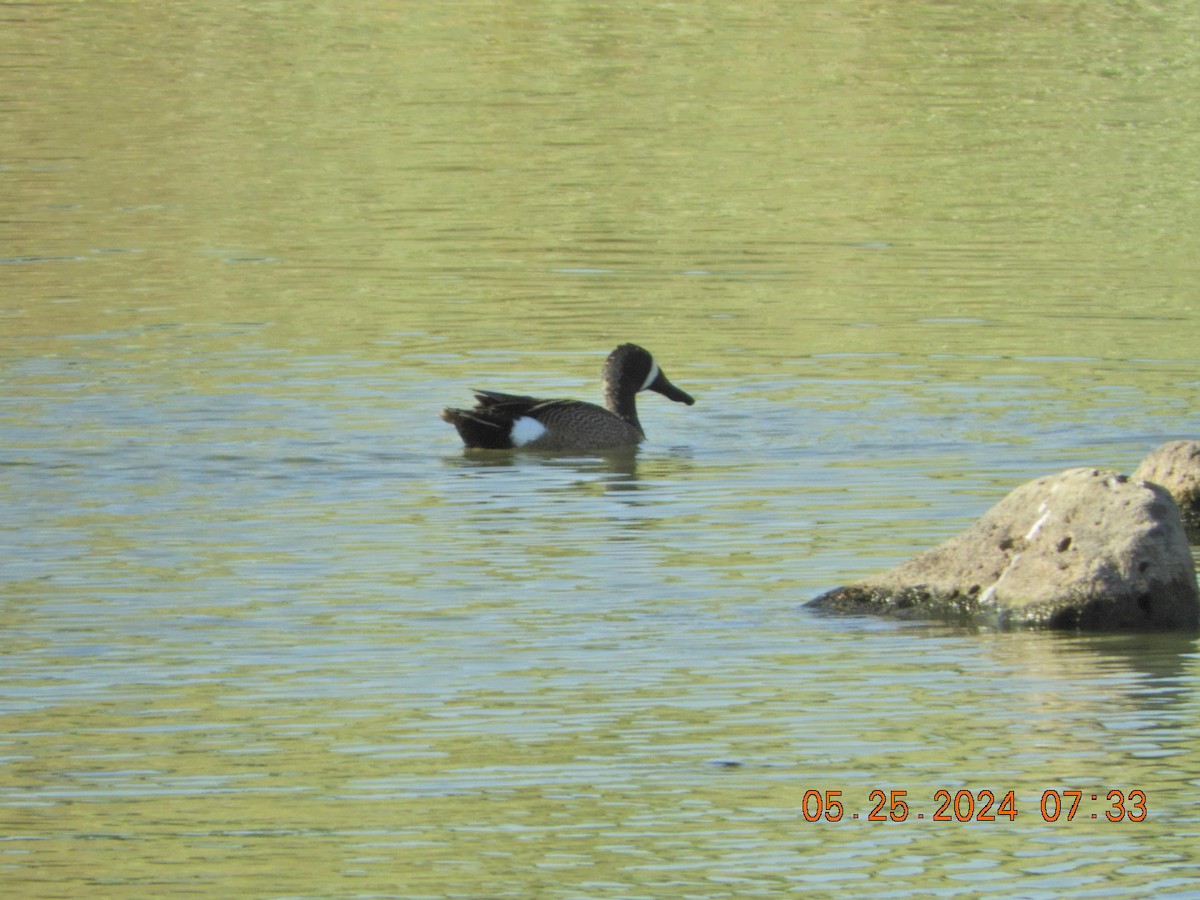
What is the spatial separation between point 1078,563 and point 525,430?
5.66 m

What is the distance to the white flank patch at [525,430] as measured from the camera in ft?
48.8

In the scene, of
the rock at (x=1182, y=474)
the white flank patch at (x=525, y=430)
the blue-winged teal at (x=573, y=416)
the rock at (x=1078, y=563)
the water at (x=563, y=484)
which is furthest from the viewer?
the white flank patch at (x=525, y=430)

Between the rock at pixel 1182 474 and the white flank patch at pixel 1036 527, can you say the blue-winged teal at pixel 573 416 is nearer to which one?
the rock at pixel 1182 474

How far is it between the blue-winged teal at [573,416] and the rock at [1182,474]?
385cm

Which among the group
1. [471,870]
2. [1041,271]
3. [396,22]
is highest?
[396,22]

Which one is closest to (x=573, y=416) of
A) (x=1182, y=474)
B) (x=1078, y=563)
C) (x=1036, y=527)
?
(x=1182, y=474)

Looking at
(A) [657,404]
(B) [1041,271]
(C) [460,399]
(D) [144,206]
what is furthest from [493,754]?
(D) [144,206]

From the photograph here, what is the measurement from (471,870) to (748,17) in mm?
37934

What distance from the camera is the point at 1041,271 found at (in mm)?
21281

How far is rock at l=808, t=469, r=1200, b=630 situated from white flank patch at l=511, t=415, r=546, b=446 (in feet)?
16.7

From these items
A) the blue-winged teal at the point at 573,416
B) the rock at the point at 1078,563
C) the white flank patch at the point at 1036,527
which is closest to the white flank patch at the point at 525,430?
the blue-winged teal at the point at 573,416

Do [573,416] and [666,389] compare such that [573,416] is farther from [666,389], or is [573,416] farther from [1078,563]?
[1078,563]

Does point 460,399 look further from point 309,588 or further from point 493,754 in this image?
point 493,754

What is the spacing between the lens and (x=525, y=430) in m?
15.0
